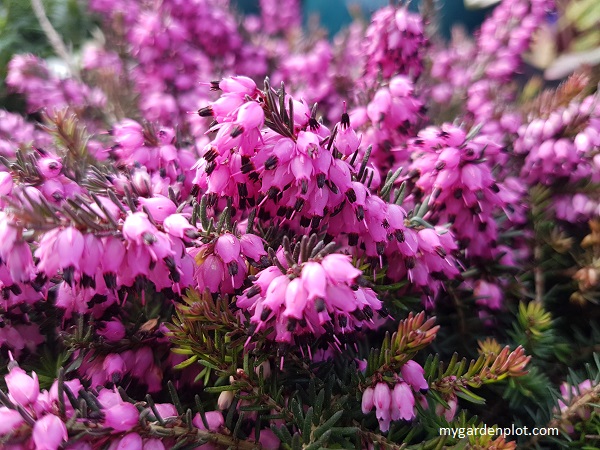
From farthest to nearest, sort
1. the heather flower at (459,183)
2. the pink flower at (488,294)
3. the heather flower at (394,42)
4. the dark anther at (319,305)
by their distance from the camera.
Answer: the heather flower at (394,42) < the pink flower at (488,294) < the heather flower at (459,183) < the dark anther at (319,305)

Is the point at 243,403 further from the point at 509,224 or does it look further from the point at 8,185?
→ the point at 509,224

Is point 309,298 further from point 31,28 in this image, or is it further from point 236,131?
point 31,28

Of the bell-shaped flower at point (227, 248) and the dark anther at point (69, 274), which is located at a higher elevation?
the dark anther at point (69, 274)

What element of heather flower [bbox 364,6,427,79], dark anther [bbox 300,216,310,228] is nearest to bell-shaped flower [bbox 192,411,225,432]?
dark anther [bbox 300,216,310,228]

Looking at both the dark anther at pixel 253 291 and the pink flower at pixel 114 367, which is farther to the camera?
the pink flower at pixel 114 367

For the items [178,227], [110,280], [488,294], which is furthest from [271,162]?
[488,294]

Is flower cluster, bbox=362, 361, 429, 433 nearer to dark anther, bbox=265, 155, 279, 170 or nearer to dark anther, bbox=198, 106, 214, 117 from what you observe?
dark anther, bbox=265, 155, 279, 170

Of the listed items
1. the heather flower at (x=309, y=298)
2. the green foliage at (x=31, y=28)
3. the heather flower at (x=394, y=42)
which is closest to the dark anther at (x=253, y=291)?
the heather flower at (x=309, y=298)

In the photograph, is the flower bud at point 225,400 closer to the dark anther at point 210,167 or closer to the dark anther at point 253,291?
the dark anther at point 253,291
